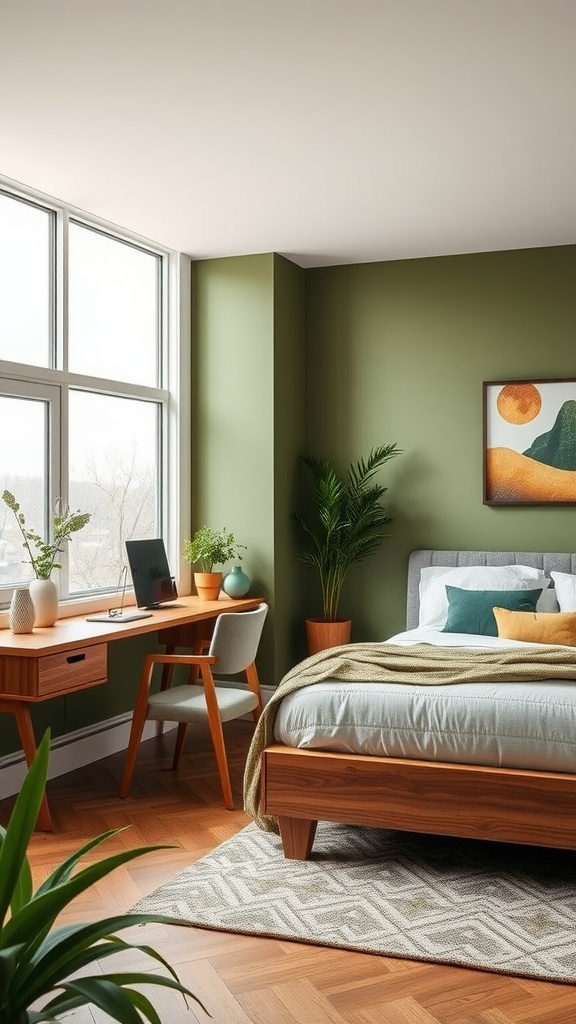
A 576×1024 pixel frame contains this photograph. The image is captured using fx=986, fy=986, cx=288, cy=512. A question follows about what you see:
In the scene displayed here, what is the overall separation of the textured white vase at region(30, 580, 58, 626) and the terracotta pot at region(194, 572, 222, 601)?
140 centimetres

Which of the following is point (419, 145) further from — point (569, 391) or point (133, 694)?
point (133, 694)

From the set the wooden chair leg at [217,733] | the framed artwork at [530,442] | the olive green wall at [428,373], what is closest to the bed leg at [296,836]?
the wooden chair leg at [217,733]

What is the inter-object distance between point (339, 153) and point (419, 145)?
13.5 inches

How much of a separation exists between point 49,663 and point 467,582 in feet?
8.24

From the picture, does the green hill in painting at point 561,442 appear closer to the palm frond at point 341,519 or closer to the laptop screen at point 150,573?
the palm frond at point 341,519

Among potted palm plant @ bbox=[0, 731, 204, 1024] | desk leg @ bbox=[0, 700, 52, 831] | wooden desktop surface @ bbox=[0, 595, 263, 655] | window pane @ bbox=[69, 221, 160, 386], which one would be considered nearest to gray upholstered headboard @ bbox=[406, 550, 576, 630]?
wooden desktop surface @ bbox=[0, 595, 263, 655]

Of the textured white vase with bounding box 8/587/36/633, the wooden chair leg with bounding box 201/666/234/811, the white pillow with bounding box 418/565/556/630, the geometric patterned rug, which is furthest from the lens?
the white pillow with bounding box 418/565/556/630

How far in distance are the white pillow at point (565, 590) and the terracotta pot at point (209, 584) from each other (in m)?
1.88

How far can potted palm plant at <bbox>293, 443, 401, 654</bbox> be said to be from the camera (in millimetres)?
5910

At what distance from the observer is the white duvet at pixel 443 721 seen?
3.24 meters

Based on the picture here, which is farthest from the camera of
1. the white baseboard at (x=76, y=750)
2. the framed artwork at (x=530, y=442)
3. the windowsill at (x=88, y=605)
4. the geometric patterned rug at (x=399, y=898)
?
the framed artwork at (x=530, y=442)

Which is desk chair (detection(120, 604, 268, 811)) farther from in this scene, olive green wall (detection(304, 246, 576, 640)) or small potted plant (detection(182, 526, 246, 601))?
olive green wall (detection(304, 246, 576, 640))

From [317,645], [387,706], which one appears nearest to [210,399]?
[317,645]

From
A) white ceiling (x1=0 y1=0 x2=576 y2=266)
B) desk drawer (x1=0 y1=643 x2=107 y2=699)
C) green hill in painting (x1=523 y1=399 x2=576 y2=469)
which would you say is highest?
white ceiling (x1=0 y1=0 x2=576 y2=266)
